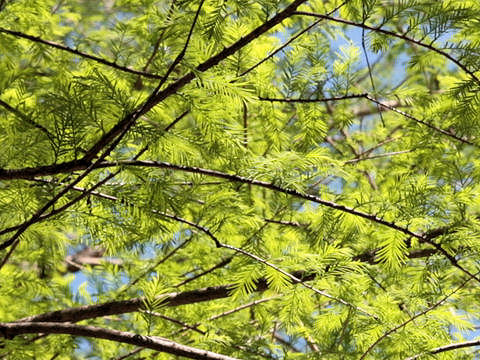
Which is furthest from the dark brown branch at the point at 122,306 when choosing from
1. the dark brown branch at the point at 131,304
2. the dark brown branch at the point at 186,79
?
the dark brown branch at the point at 186,79

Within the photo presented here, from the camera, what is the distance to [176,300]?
83.7 inches

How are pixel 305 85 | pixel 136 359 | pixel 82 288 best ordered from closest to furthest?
1. pixel 305 85
2. pixel 136 359
3. pixel 82 288

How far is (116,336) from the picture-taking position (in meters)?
1.74

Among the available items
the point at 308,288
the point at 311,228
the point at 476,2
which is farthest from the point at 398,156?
the point at 308,288

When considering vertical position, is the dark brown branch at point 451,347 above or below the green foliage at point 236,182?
below

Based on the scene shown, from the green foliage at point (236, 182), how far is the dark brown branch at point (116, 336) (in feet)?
0.05

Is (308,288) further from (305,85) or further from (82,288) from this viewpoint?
(82,288)

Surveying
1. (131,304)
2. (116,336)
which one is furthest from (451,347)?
(131,304)

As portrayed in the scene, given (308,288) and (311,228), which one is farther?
(311,228)

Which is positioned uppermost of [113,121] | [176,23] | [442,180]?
[442,180]

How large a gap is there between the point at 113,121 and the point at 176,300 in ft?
2.85

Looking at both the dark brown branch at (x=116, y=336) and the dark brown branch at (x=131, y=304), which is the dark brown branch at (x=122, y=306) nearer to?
the dark brown branch at (x=131, y=304)

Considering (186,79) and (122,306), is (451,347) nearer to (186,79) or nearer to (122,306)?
(186,79)

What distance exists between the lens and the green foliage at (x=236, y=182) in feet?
4.73
